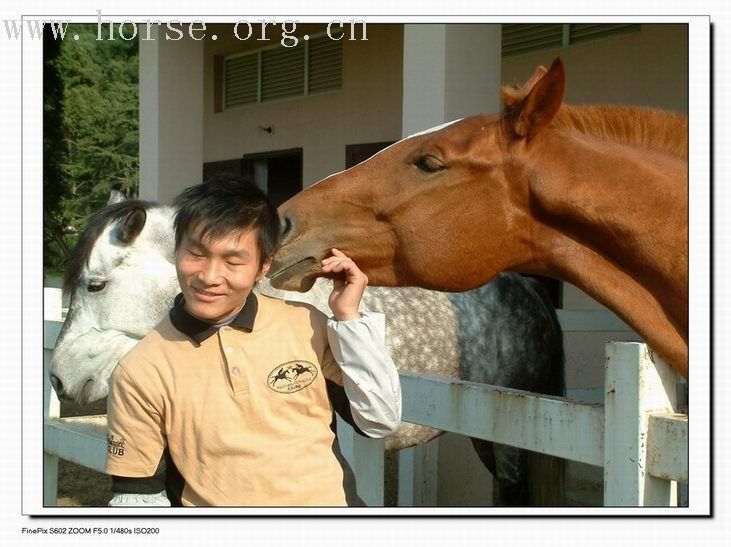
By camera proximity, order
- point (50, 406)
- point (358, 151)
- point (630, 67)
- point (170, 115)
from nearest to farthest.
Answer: point (50, 406)
point (630, 67)
point (170, 115)
point (358, 151)

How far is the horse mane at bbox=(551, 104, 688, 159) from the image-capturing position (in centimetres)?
195

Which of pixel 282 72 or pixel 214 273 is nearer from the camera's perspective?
pixel 214 273

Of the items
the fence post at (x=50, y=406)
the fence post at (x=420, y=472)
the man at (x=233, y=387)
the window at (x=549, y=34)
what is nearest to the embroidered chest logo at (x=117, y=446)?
the man at (x=233, y=387)

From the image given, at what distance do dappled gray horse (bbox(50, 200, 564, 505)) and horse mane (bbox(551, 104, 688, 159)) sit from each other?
48.4 inches

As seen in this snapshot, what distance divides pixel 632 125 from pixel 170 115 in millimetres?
4670

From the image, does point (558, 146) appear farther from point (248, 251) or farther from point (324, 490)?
point (324, 490)

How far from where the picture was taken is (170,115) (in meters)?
6.04

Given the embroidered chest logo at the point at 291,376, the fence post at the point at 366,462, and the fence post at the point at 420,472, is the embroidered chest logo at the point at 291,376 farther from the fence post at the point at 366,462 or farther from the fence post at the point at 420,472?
the fence post at the point at 420,472

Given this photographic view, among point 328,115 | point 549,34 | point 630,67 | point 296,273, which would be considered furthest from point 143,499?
point 328,115

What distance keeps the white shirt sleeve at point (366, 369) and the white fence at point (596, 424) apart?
0.50 m

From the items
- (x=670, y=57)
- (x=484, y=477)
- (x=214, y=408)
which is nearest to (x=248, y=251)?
(x=214, y=408)

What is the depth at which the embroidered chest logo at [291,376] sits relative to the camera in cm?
161

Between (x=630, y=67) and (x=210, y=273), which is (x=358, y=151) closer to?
(x=630, y=67)
